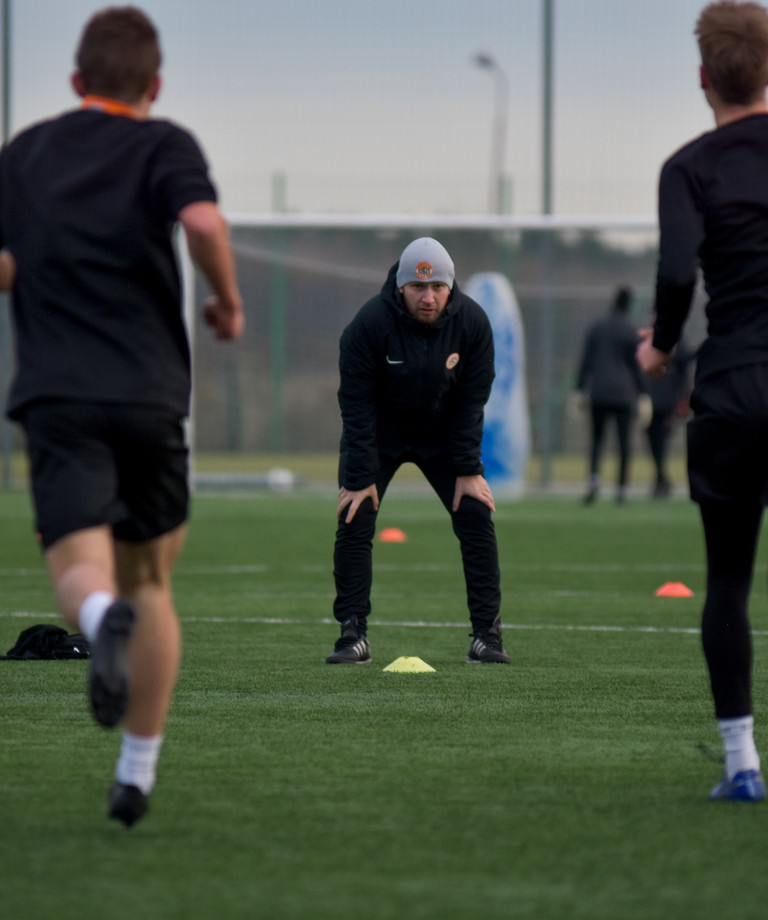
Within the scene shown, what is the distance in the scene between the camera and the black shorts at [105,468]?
3686 millimetres

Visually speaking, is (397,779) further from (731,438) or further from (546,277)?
(546,277)

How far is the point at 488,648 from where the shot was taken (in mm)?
7062

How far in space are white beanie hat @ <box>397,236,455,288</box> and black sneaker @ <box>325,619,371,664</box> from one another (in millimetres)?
1422

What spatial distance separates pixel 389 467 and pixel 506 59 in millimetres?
16981

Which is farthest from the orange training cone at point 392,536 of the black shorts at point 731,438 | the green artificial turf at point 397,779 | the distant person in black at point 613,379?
the black shorts at point 731,438

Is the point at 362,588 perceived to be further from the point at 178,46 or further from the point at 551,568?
the point at 178,46

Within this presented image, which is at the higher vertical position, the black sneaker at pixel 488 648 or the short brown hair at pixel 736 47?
the short brown hair at pixel 736 47

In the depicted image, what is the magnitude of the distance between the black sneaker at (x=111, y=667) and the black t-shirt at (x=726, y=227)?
58.6 inches

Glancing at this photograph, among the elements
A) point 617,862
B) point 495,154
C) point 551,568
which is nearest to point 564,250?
point 495,154

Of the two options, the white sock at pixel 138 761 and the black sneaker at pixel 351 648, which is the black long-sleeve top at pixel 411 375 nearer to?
the black sneaker at pixel 351 648

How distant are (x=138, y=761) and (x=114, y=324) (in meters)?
0.97

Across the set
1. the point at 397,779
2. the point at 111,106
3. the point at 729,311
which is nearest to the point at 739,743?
the point at 397,779

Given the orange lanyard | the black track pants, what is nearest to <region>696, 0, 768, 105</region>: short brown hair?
the orange lanyard

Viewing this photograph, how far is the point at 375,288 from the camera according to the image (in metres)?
23.1
